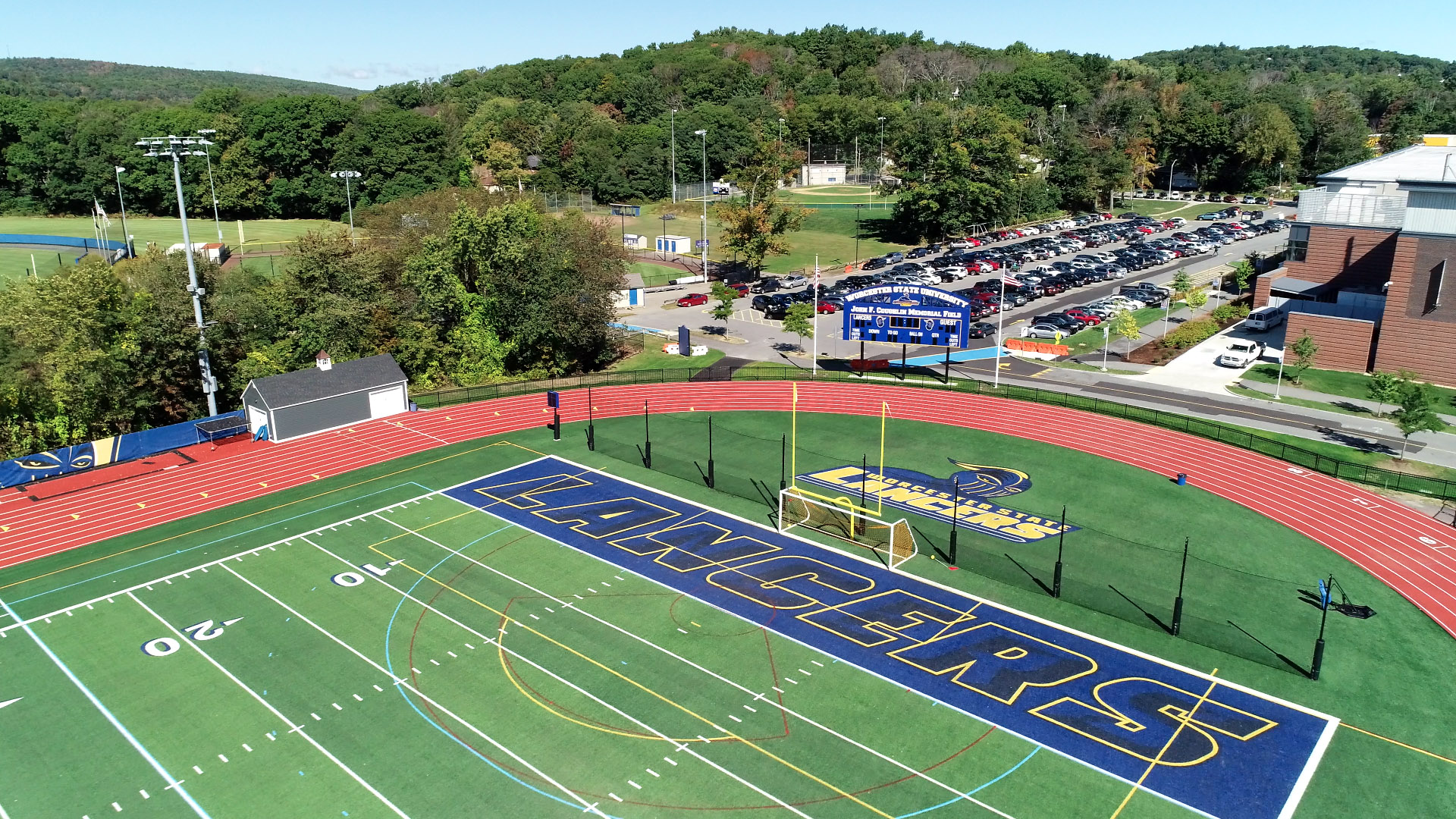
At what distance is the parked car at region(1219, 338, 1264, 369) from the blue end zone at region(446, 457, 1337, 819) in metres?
38.5

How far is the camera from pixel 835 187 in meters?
150

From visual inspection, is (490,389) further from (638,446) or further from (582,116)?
(582,116)

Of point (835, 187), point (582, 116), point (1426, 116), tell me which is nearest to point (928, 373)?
point (835, 187)

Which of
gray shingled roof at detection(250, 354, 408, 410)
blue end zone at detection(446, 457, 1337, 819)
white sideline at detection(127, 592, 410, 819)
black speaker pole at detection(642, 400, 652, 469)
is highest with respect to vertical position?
gray shingled roof at detection(250, 354, 408, 410)

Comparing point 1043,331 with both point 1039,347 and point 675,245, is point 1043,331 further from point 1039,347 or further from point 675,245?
point 675,245

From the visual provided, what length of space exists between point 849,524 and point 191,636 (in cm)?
2312

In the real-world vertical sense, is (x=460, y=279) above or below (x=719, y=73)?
below

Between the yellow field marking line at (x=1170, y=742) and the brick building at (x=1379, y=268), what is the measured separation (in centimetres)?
4076

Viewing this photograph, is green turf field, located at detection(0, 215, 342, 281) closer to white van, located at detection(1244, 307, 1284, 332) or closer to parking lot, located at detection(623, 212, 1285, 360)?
parking lot, located at detection(623, 212, 1285, 360)

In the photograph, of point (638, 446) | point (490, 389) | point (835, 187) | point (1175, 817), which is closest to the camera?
point (1175, 817)

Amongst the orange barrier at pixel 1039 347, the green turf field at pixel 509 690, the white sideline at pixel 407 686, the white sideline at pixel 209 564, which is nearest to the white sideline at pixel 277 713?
the green turf field at pixel 509 690

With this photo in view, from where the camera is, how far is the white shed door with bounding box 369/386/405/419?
50062 millimetres

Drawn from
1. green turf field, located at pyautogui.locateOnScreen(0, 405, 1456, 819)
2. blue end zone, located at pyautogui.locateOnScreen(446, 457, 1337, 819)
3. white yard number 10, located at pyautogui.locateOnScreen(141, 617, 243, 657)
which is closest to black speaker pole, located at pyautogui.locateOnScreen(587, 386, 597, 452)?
blue end zone, located at pyautogui.locateOnScreen(446, 457, 1337, 819)

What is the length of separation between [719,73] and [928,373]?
463ft
